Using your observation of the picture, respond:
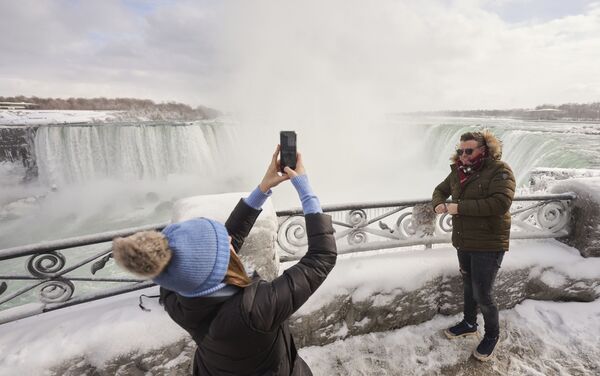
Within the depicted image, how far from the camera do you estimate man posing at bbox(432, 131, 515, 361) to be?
2.44 m

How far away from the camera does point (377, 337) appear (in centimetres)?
315

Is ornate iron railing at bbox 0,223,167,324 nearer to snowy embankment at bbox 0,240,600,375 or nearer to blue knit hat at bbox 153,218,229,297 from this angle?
snowy embankment at bbox 0,240,600,375

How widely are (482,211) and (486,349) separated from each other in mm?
1492

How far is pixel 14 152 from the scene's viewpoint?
22000mm

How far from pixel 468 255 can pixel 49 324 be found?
3.71 metres

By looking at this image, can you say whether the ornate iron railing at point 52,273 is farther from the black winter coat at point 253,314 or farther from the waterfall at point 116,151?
the waterfall at point 116,151

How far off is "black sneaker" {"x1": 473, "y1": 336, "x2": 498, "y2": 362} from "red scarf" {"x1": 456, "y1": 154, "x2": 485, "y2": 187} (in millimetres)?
1587

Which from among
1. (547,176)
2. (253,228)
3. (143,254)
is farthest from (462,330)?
(547,176)

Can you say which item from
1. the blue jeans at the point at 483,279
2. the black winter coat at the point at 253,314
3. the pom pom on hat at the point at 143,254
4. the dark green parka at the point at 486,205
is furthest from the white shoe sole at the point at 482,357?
the pom pom on hat at the point at 143,254

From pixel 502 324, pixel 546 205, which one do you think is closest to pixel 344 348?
pixel 502 324

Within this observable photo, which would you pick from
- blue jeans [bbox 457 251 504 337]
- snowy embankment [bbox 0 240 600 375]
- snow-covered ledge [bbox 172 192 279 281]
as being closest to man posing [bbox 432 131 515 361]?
blue jeans [bbox 457 251 504 337]

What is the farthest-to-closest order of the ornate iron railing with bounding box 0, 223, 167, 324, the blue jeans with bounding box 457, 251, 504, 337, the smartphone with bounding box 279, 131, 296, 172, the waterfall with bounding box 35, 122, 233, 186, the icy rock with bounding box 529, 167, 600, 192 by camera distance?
1. the waterfall with bounding box 35, 122, 233, 186
2. the icy rock with bounding box 529, 167, 600, 192
3. the blue jeans with bounding box 457, 251, 504, 337
4. the ornate iron railing with bounding box 0, 223, 167, 324
5. the smartphone with bounding box 279, 131, 296, 172

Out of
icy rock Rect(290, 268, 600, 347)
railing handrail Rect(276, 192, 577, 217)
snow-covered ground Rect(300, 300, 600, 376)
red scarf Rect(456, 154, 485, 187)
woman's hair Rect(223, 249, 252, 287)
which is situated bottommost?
snow-covered ground Rect(300, 300, 600, 376)

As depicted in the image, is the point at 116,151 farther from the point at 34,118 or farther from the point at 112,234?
the point at 112,234
